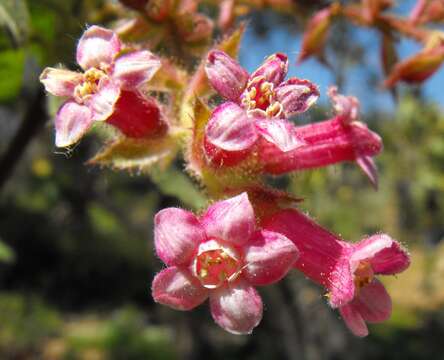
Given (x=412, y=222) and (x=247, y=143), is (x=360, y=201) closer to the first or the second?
(x=412, y=222)

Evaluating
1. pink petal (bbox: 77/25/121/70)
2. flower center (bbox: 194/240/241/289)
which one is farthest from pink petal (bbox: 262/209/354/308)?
pink petal (bbox: 77/25/121/70)

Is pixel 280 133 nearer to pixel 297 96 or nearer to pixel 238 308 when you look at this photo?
pixel 297 96

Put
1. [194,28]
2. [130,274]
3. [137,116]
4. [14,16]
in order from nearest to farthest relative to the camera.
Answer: [137,116] → [14,16] → [194,28] → [130,274]

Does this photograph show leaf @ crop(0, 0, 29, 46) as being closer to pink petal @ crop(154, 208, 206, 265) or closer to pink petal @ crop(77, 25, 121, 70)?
pink petal @ crop(77, 25, 121, 70)

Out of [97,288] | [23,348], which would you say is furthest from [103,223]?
[23,348]

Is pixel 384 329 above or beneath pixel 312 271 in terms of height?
beneath

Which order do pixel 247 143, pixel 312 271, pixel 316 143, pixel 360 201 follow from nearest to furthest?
pixel 247 143, pixel 312 271, pixel 316 143, pixel 360 201

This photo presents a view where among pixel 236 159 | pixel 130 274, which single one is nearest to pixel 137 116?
pixel 236 159
